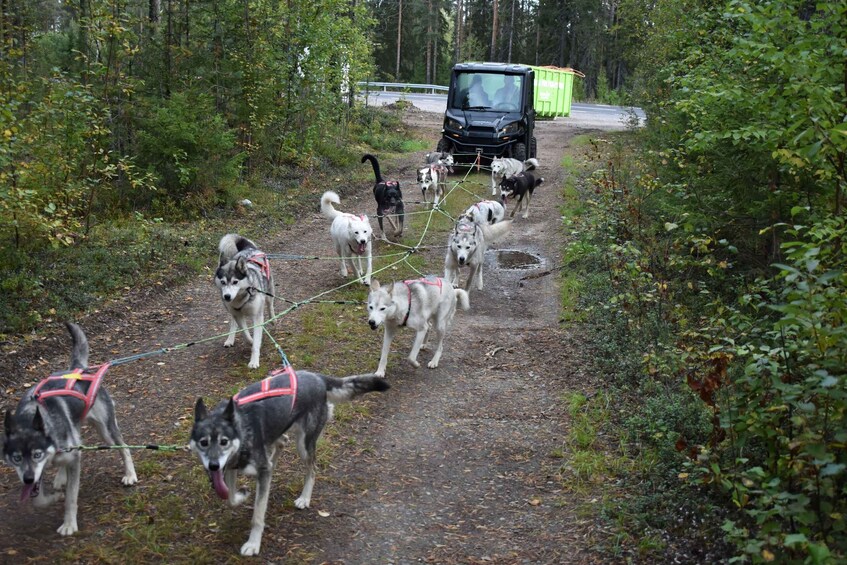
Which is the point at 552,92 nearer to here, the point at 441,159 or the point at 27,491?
the point at 441,159

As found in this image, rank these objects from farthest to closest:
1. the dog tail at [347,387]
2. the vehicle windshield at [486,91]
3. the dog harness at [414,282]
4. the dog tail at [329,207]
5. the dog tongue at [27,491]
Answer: the vehicle windshield at [486,91], the dog tail at [329,207], the dog harness at [414,282], the dog tail at [347,387], the dog tongue at [27,491]

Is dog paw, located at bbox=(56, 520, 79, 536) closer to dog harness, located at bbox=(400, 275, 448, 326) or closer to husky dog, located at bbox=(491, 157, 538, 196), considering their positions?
dog harness, located at bbox=(400, 275, 448, 326)

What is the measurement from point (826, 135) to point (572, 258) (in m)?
7.01

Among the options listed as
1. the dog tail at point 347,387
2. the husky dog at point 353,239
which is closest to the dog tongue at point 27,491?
the dog tail at point 347,387

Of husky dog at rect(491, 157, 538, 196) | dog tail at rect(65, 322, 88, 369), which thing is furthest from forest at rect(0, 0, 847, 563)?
husky dog at rect(491, 157, 538, 196)

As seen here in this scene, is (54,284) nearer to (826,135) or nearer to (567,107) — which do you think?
(826,135)

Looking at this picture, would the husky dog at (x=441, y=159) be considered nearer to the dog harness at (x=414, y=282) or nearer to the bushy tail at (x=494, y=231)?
the bushy tail at (x=494, y=231)

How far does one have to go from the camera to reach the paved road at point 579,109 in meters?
30.4

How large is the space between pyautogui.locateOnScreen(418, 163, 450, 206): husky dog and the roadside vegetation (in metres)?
4.63

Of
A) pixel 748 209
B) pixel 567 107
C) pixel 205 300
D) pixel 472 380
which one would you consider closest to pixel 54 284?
pixel 205 300

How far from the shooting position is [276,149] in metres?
17.0

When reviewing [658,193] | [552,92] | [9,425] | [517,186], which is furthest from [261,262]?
[552,92]

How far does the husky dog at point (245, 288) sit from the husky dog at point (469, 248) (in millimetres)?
2564

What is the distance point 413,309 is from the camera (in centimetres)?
725
